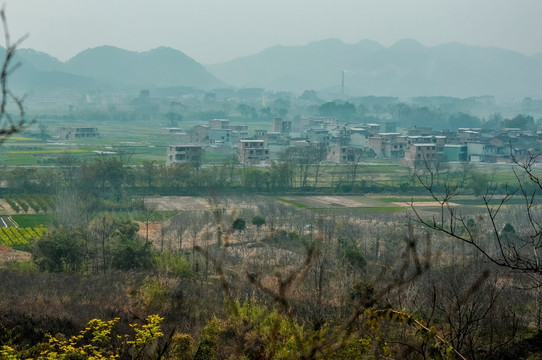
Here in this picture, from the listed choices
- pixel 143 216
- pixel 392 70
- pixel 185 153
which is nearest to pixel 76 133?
pixel 185 153

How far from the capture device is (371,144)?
1091 inches

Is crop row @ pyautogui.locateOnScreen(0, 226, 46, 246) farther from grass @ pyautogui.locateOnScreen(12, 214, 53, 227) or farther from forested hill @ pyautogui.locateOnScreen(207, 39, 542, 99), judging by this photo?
forested hill @ pyautogui.locateOnScreen(207, 39, 542, 99)

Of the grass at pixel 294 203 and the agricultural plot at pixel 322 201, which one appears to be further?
the agricultural plot at pixel 322 201

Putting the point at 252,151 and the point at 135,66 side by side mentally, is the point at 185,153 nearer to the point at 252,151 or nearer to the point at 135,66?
the point at 252,151

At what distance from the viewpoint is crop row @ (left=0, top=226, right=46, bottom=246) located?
11.7 metres

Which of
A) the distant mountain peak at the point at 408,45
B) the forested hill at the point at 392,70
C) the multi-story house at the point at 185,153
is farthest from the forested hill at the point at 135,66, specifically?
the multi-story house at the point at 185,153

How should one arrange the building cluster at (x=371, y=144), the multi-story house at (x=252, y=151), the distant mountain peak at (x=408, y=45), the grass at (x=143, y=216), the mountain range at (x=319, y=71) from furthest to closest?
the distant mountain peak at (x=408, y=45) < the mountain range at (x=319, y=71) < the building cluster at (x=371, y=144) < the multi-story house at (x=252, y=151) < the grass at (x=143, y=216)

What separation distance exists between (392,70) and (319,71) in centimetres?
1862

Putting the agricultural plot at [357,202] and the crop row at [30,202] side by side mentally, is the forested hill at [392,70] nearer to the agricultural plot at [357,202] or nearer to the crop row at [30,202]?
the agricultural plot at [357,202]

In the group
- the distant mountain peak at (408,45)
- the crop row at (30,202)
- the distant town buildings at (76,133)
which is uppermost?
the distant mountain peak at (408,45)

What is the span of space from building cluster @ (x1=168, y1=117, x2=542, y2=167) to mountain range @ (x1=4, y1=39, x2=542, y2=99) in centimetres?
4100

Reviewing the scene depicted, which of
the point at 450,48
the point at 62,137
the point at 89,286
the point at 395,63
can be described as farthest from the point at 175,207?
the point at 450,48

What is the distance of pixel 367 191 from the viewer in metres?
17.8

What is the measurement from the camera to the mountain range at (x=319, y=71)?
90.7 m
